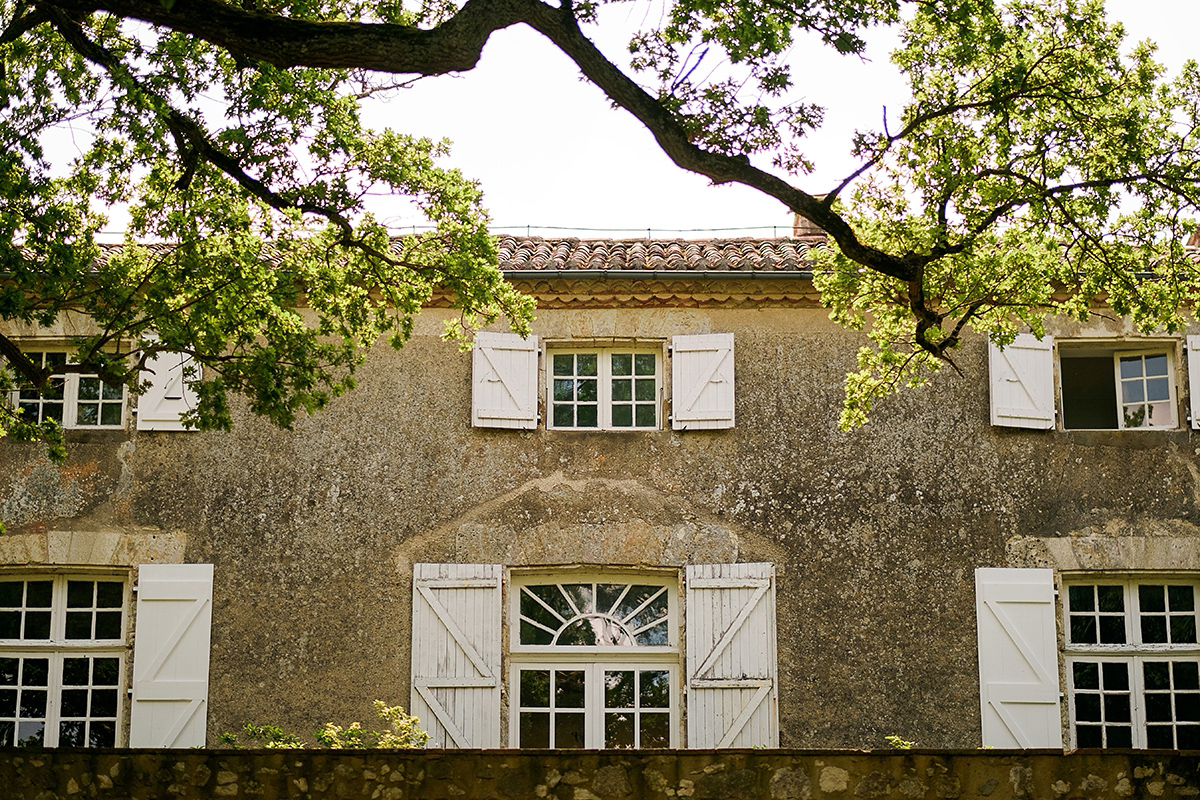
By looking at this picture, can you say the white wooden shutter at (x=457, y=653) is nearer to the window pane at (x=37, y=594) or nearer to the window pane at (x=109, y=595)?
the window pane at (x=109, y=595)

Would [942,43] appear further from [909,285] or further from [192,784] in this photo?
[192,784]

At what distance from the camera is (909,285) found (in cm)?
739

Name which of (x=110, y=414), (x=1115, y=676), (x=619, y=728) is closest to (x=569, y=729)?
(x=619, y=728)

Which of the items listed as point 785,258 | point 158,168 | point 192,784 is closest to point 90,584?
point 158,168

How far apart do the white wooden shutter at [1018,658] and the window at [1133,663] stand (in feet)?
0.99

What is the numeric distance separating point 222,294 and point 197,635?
3434mm

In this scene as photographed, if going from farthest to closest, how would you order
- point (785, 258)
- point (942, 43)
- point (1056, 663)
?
1. point (785, 258)
2. point (1056, 663)
3. point (942, 43)

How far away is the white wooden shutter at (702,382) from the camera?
10.1 m

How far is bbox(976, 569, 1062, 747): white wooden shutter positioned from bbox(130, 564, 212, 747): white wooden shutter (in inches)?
226

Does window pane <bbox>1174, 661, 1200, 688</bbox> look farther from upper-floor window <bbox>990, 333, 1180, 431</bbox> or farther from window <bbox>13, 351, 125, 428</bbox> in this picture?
window <bbox>13, 351, 125, 428</bbox>

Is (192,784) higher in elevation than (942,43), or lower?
lower

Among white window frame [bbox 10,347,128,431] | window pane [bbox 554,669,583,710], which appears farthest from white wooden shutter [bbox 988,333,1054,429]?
white window frame [bbox 10,347,128,431]

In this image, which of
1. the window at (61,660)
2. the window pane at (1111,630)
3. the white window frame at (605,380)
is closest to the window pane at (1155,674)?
the window pane at (1111,630)

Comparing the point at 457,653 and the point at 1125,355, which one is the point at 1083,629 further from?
the point at 457,653
